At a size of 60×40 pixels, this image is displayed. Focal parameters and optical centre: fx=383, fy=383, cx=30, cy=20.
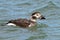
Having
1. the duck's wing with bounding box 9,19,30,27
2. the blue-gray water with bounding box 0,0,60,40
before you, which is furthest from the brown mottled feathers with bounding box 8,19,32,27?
the blue-gray water with bounding box 0,0,60,40

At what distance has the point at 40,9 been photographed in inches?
744

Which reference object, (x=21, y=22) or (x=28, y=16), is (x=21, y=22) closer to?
(x=21, y=22)

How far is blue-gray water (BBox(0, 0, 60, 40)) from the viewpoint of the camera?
13577mm

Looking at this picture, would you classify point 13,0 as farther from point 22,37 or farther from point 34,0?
point 22,37

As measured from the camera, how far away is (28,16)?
56.8ft

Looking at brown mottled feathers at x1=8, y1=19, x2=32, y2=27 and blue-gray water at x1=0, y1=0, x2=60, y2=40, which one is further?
brown mottled feathers at x1=8, y1=19, x2=32, y2=27

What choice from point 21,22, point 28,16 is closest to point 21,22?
point 21,22

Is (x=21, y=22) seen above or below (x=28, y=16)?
below

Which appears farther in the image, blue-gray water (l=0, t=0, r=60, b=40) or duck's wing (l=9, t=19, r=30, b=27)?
duck's wing (l=9, t=19, r=30, b=27)

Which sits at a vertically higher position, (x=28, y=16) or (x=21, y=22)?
(x=28, y=16)

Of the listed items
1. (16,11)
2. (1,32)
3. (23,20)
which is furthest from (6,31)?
(16,11)

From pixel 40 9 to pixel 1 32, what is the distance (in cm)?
529

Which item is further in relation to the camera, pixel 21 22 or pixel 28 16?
pixel 28 16

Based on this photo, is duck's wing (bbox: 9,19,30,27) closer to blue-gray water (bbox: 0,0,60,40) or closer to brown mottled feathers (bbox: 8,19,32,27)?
brown mottled feathers (bbox: 8,19,32,27)
